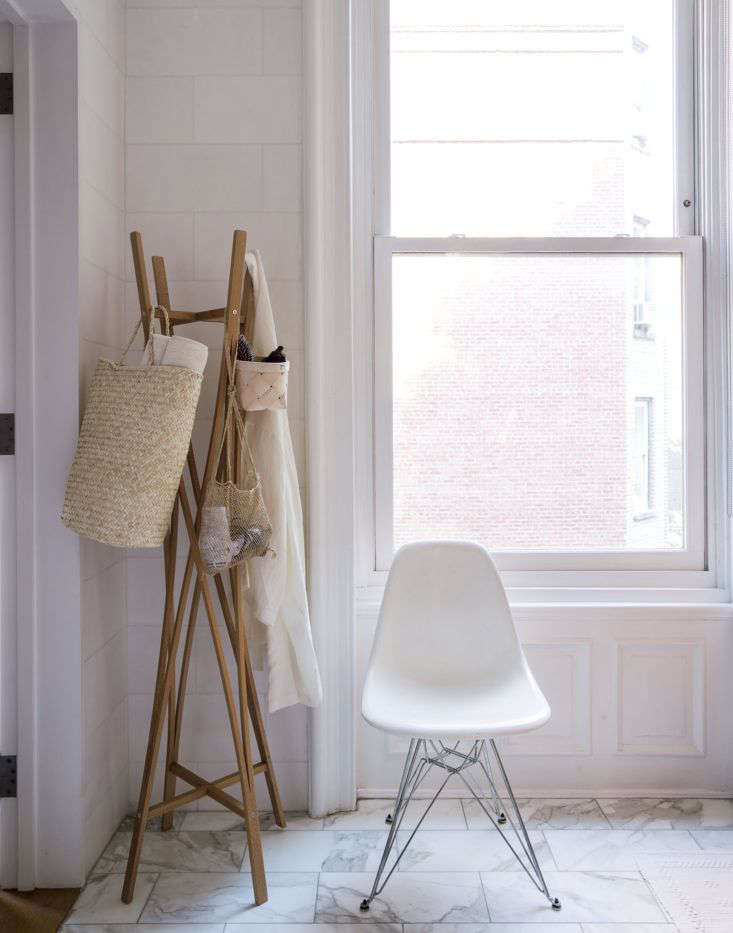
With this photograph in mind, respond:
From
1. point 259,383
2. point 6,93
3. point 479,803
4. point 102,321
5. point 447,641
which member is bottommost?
point 479,803

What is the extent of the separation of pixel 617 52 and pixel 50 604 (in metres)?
2.38

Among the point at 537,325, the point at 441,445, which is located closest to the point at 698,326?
the point at 537,325

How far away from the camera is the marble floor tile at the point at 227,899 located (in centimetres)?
188

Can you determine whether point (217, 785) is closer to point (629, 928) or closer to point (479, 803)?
point (479, 803)

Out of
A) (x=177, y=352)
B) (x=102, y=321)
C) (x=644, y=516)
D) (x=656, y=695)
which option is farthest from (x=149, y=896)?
(x=644, y=516)

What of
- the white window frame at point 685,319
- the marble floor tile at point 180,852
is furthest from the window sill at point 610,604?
the marble floor tile at point 180,852

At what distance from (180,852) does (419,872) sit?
0.65m

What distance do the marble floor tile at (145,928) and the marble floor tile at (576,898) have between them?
2.17 ft

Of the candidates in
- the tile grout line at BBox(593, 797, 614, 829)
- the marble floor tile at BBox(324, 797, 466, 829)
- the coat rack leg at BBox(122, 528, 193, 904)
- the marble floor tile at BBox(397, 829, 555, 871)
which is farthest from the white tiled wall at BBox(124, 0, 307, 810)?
the tile grout line at BBox(593, 797, 614, 829)

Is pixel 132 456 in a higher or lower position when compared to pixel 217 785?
higher

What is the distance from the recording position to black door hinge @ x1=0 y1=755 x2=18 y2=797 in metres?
1.99

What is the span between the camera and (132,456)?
1.78 m

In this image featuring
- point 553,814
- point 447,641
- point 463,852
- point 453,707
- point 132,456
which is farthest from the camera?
point 553,814

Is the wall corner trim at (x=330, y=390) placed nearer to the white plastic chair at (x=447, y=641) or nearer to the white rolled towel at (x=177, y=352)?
the white plastic chair at (x=447, y=641)
